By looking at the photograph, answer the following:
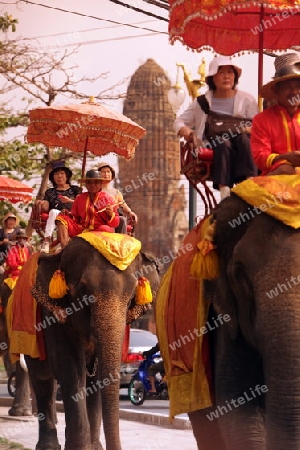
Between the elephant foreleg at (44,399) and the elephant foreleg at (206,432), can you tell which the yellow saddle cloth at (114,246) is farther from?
the elephant foreleg at (206,432)

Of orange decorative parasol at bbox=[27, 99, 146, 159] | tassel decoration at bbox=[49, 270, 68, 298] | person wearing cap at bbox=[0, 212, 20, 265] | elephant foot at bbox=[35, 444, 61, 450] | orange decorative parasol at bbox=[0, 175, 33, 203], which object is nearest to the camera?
tassel decoration at bbox=[49, 270, 68, 298]

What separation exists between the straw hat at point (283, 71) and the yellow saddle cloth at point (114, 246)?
406cm

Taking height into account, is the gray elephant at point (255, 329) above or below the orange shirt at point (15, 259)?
below

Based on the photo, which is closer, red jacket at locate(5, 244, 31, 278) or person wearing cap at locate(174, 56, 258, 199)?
person wearing cap at locate(174, 56, 258, 199)

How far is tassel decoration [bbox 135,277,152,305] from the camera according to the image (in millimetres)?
10805

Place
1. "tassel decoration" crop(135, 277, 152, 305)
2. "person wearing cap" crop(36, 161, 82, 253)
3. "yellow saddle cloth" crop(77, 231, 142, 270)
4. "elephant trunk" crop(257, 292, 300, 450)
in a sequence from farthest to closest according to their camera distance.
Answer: "person wearing cap" crop(36, 161, 82, 253) < "tassel decoration" crop(135, 277, 152, 305) < "yellow saddle cloth" crop(77, 231, 142, 270) < "elephant trunk" crop(257, 292, 300, 450)

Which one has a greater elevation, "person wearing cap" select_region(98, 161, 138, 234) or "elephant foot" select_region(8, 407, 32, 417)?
"person wearing cap" select_region(98, 161, 138, 234)

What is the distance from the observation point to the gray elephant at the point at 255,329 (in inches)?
203

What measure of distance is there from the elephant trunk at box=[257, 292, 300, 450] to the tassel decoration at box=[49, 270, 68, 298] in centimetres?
544

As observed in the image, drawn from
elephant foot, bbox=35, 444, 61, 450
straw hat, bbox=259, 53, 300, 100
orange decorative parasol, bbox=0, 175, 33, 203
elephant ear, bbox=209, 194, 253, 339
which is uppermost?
orange decorative parasol, bbox=0, 175, 33, 203

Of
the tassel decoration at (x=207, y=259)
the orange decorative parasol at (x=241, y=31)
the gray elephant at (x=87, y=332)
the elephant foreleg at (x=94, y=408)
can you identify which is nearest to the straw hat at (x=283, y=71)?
the tassel decoration at (x=207, y=259)

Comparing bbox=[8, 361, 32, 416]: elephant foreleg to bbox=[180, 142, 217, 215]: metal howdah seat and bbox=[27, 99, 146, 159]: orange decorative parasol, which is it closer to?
bbox=[27, 99, 146, 159]: orange decorative parasol

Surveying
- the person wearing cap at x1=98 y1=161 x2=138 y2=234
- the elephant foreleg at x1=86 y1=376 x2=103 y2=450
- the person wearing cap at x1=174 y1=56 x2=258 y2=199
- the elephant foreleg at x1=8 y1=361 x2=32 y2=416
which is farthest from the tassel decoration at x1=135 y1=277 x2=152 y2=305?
the elephant foreleg at x1=8 y1=361 x2=32 y2=416

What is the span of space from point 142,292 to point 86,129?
306cm
